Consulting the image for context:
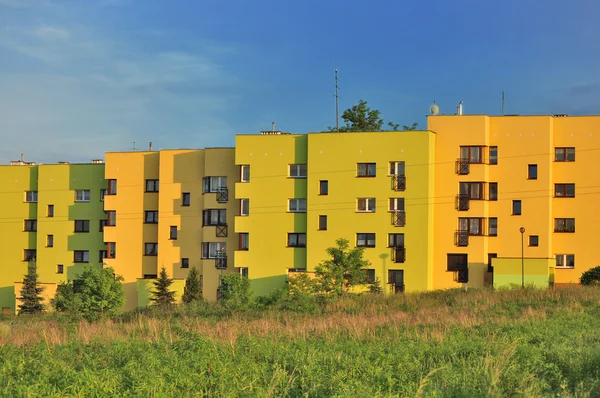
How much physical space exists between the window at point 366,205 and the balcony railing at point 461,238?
6.04m

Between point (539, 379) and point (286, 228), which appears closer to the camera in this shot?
point (539, 379)

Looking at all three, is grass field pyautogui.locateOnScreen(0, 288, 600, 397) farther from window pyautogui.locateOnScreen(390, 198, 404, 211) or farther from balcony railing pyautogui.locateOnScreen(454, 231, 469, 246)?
window pyautogui.locateOnScreen(390, 198, 404, 211)

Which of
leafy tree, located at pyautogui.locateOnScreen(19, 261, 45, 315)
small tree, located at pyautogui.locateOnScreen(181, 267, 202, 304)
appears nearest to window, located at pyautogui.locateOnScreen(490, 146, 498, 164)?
small tree, located at pyautogui.locateOnScreen(181, 267, 202, 304)

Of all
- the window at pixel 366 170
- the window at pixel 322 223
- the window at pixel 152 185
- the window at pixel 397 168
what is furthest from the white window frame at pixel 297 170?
the window at pixel 152 185

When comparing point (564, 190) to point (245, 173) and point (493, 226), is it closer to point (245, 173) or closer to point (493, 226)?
point (493, 226)

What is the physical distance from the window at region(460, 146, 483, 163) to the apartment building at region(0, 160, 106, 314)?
29.4m

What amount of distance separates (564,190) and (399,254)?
1245 centimetres

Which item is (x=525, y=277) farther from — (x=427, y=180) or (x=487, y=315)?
(x=487, y=315)

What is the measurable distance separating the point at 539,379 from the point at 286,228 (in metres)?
39.1

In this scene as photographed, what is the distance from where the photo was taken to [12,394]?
10.7 metres

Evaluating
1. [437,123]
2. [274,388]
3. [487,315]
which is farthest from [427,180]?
[274,388]

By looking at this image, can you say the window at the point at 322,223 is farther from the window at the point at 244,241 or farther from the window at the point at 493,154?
the window at the point at 493,154

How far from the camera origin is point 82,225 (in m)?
60.5

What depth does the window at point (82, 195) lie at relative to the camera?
Result: 60619 mm
